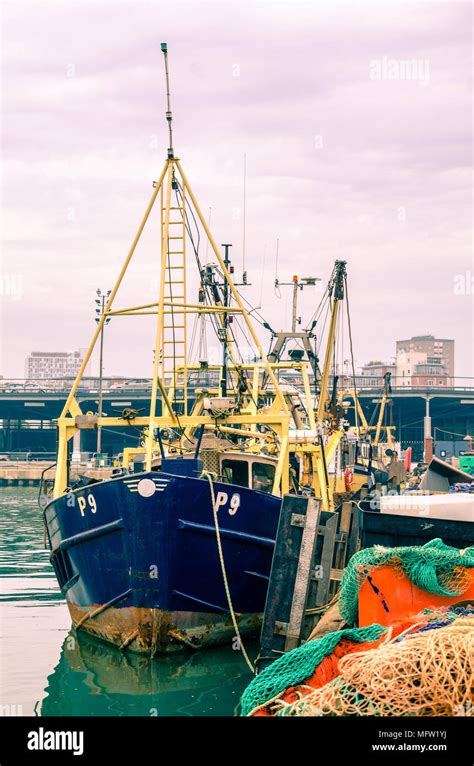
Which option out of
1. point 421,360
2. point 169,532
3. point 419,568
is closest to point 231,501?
point 169,532

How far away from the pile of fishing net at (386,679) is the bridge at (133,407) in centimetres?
6668

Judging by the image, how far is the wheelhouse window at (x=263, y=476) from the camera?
747 inches

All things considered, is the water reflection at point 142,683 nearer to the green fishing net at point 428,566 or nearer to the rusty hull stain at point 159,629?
the rusty hull stain at point 159,629

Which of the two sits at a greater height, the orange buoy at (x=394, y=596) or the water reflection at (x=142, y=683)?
the orange buoy at (x=394, y=596)

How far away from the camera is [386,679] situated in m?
7.58

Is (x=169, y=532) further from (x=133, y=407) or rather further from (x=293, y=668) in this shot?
(x=133, y=407)

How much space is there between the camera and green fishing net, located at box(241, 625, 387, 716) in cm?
865

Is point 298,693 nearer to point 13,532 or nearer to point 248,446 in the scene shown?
point 248,446

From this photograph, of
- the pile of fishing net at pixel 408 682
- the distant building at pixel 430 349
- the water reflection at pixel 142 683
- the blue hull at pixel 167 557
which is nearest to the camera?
the pile of fishing net at pixel 408 682

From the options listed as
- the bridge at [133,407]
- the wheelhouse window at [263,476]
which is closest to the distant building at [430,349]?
the bridge at [133,407]

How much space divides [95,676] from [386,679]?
8702 mm

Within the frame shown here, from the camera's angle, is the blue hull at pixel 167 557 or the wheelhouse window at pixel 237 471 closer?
the blue hull at pixel 167 557

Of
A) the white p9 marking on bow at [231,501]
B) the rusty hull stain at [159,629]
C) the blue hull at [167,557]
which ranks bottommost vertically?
the rusty hull stain at [159,629]
